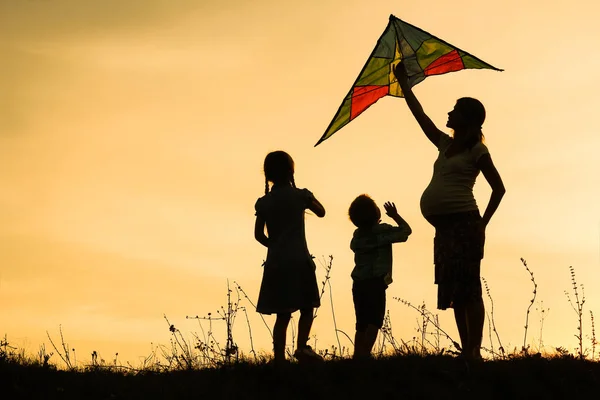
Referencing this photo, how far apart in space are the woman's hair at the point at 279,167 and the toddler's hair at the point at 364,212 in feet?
3.33

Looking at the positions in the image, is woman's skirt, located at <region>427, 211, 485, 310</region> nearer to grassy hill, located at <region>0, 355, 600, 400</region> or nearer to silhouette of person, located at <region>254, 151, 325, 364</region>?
grassy hill, located at <region>0, 355, 600, 400</region>

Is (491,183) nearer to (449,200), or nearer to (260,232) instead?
(449,200)

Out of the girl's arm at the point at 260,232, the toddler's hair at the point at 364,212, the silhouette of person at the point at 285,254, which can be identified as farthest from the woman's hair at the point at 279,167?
the toddler's hair at the point at 364,212

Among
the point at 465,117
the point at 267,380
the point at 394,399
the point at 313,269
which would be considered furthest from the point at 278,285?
the point at 465,117

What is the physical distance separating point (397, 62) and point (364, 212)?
66.1 inches

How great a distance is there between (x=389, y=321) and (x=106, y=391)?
340 cm

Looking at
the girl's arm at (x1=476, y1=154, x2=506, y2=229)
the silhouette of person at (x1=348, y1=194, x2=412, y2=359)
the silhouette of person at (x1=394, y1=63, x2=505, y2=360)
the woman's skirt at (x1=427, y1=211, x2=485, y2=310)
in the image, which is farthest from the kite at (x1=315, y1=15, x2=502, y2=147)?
the woman's skirt at (x1=427, y1=211, x2=485, y2=310)

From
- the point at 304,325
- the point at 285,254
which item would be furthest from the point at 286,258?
the point at 304,325

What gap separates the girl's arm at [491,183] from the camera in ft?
25.8

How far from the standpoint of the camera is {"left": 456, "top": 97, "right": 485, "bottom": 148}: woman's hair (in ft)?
26.3

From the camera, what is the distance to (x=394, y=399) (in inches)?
280

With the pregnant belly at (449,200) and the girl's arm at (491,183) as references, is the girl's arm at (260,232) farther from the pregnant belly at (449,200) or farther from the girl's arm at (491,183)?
the girl's arm at (491,183)

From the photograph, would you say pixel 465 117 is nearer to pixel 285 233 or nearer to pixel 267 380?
pixel 285 233

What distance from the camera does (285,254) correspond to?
27.0ft
